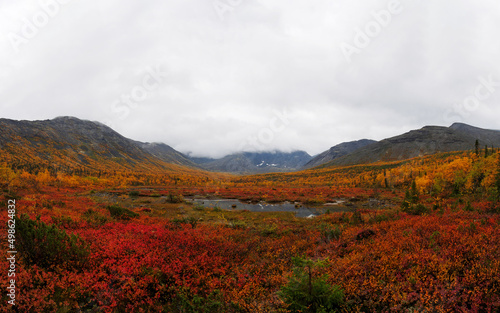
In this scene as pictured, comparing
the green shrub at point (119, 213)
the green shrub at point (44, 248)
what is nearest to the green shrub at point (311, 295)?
the green shrub at point (44, 248)

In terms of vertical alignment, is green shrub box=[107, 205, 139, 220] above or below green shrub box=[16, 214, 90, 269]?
below

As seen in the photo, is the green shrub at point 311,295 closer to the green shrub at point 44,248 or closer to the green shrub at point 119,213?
the green shrub at point 44,248

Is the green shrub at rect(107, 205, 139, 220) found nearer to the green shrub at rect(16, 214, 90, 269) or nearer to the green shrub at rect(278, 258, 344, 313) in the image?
the green shrub at rect(16, 214, 90, 269)

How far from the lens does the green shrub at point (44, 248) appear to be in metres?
8.70

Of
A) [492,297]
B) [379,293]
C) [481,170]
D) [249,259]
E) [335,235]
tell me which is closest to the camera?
[492,297]

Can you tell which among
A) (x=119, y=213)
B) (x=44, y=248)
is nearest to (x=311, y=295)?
(x=44, y=248)

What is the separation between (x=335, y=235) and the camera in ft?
51.3

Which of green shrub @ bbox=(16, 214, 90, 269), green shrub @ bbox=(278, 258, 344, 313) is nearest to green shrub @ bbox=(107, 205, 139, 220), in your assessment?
green shrub @ bbox=(16, 214, 90, 269)

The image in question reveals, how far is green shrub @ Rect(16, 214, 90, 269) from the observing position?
870cm

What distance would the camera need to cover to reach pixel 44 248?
8.80 metres

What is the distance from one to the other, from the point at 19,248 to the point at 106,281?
436 centimetres

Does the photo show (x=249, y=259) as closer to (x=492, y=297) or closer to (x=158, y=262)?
(x=158, y=262)

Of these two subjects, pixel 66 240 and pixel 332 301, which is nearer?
pixel 332 301

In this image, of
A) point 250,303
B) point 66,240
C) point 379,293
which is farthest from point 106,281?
point 379,293
